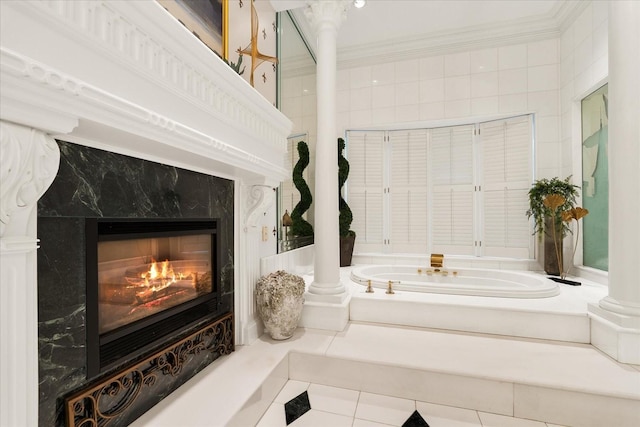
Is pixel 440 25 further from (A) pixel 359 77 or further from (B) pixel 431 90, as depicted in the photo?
(A) pixel 359 77

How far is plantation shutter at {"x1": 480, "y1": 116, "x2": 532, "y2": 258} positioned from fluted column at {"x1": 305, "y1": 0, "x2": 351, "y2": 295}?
2.54 metres

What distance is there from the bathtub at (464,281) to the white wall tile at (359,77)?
8.48 ft

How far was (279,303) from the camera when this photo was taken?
199 cm

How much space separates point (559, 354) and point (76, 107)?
108 inches

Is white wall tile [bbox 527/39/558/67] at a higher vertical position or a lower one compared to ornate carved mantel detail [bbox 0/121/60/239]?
higher

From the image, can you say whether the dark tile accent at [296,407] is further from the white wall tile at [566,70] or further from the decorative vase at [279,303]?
the white wall tile at [566,70]

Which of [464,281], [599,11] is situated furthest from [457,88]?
[464,281]

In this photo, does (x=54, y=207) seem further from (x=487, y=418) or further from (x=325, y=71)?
(x=487, y=418)

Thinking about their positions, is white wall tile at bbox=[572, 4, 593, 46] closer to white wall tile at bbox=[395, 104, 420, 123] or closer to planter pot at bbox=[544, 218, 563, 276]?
white wall tile at bbox=[395, 104, 420, 123]

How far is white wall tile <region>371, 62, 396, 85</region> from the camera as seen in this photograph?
409 cm

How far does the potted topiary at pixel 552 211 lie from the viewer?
311 cm

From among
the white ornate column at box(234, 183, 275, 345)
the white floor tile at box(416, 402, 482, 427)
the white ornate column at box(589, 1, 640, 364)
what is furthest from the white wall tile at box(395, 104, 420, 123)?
the white floor tile at box(416, 402, 482, 427)

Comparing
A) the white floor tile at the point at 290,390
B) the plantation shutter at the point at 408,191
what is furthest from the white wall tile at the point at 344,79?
the white floor tile at the point at 290,390

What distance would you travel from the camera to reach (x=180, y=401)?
1.40 m
